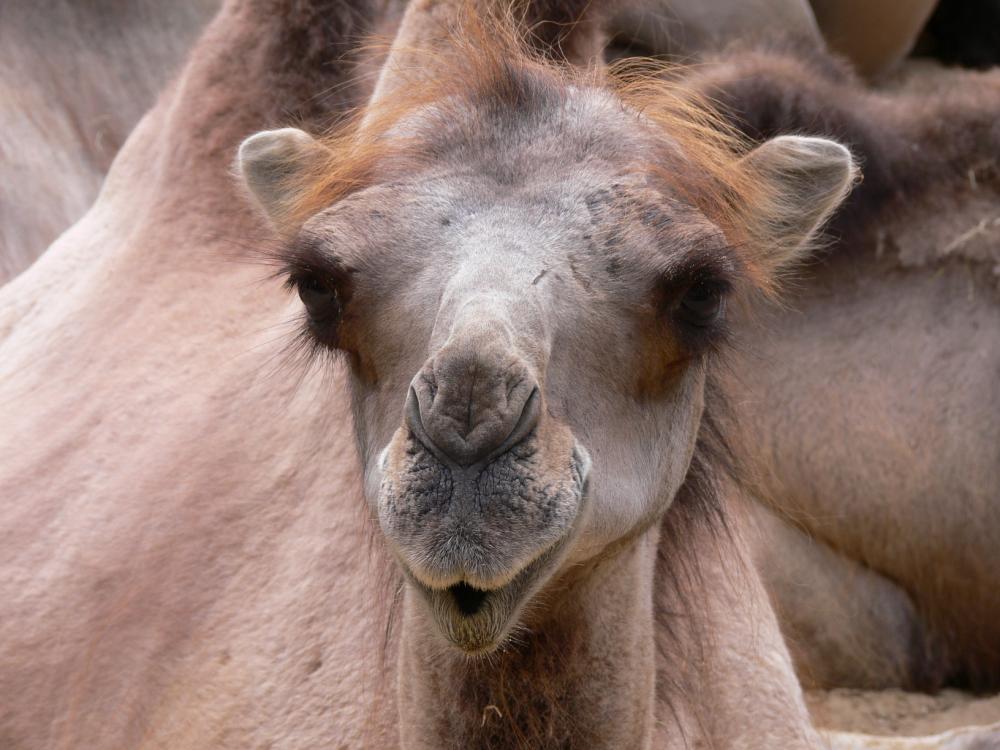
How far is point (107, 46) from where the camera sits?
20.7 feet

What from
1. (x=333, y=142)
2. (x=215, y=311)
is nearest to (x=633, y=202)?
(x=333, y=142)

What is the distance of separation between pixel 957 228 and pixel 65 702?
10.6ft

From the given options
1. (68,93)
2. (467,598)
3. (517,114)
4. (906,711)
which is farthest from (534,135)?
(68,93)

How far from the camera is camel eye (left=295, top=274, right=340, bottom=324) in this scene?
2195 millimetres

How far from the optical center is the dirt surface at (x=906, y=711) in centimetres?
432

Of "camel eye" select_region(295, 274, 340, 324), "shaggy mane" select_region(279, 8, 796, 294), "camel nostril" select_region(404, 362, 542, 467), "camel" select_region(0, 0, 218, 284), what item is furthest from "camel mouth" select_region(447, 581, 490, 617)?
"camel" select_region(0, 0, 218, 284)

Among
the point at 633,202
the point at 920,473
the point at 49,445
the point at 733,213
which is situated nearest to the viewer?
the point at 633,202

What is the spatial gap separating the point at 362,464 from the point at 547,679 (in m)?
0.46

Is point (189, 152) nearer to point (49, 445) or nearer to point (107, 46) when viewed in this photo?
point (49, 445)

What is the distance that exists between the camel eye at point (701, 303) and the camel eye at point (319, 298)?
0.52 metres

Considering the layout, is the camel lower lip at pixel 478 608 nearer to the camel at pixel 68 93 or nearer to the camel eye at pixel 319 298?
the camel eye at pixel 319 298

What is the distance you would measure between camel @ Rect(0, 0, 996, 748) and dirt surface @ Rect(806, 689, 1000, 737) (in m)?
1.61

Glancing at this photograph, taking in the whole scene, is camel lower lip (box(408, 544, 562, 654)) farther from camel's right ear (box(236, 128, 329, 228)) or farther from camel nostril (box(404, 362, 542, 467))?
camel's right ear (box(236, 128, 329, 228))

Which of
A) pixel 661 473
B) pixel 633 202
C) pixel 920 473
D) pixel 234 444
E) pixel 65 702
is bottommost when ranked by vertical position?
pixel 920 473
